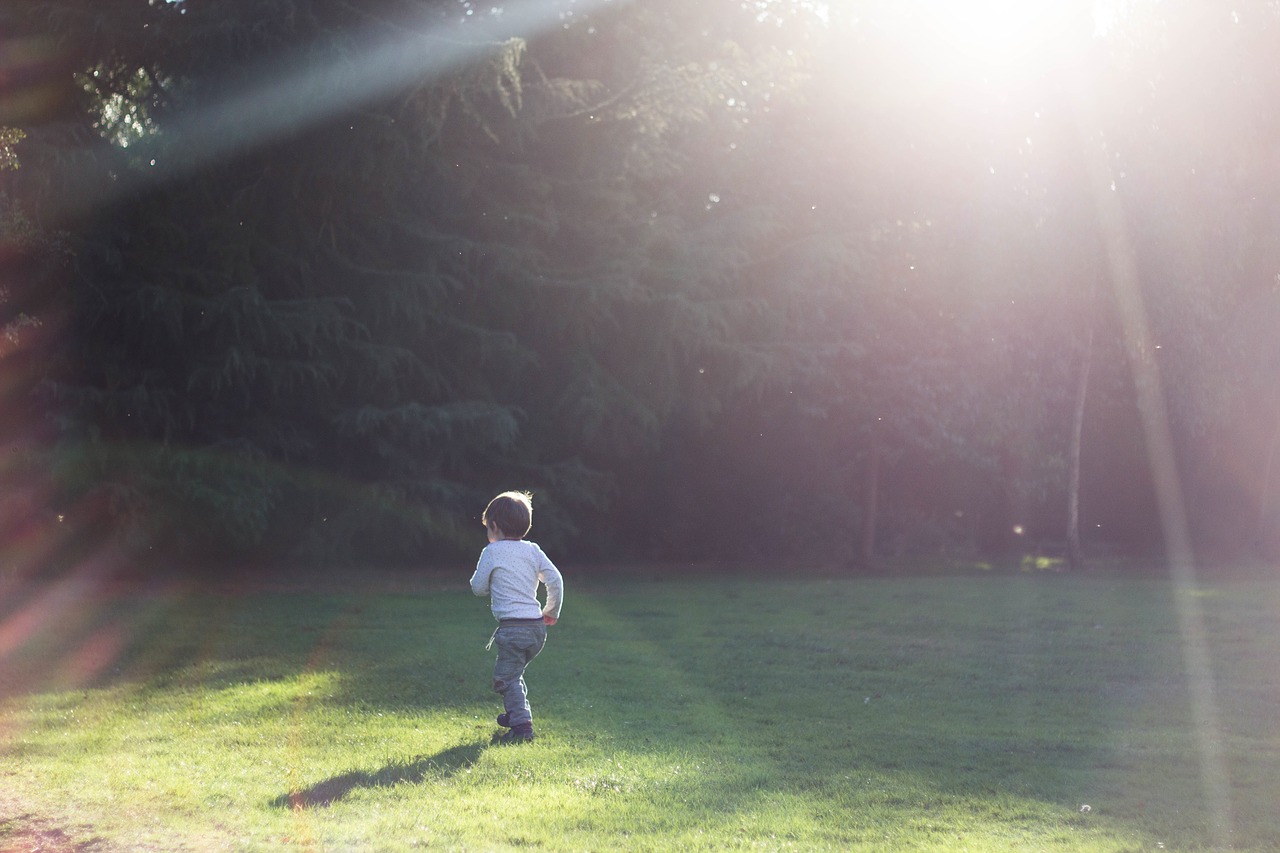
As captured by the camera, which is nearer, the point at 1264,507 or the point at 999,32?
the point at 999,32

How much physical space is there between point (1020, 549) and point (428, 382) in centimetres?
1526

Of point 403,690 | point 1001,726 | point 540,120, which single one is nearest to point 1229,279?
point 540,120

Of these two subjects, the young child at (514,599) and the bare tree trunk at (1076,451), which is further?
the bare tree trunk at (1076,451)

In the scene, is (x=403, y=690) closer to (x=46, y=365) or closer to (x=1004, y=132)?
(x=46, y=365)

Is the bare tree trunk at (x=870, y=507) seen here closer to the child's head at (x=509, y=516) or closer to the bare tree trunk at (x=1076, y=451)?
the bare tree trunk at (x=1076, y=451)

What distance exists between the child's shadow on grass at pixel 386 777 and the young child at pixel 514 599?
398 mm

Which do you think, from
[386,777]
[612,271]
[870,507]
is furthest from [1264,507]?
[386,777]

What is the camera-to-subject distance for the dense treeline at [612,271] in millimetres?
16906

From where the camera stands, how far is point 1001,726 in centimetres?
876

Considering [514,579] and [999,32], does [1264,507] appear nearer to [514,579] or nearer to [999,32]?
[999,32]

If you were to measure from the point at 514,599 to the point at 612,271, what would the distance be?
46.7 ft

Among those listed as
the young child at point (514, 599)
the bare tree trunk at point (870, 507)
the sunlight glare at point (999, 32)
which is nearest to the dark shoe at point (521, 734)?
the young child at point (514, 599)

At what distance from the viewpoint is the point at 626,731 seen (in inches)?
325

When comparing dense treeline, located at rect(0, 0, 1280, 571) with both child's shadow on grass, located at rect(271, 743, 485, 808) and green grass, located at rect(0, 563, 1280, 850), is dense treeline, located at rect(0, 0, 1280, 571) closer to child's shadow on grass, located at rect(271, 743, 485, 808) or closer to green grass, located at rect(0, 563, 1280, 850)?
green grass, located at rect(0, 563, 1280, 850)
